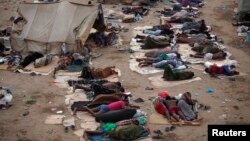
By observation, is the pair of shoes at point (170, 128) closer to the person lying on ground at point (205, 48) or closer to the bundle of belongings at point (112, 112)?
the bundle of belongings at point (112, 112)

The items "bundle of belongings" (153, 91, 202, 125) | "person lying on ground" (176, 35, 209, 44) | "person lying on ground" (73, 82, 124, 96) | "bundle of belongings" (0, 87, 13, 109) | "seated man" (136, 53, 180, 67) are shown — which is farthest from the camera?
"person lying on ground" (176, 35, 209, 44)

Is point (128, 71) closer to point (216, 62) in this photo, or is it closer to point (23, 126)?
point (216, 62)

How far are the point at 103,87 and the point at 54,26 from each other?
437 centimetres

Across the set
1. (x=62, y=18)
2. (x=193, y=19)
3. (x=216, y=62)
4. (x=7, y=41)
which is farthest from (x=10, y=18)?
(x=216, y=62)

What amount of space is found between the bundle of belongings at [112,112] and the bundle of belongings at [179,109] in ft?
1.60

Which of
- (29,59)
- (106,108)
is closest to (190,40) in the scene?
(29,59)

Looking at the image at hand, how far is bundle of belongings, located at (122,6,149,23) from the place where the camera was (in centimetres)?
1823

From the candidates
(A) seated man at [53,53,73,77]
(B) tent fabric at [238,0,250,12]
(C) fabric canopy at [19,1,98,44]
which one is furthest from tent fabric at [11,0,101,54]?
(B) tent fabric at [238,0,250,12]

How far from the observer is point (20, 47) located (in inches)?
562

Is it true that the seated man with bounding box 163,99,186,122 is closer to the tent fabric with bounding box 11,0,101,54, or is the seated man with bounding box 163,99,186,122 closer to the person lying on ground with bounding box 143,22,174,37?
the tent fabric with bounding box 11,0,101,54

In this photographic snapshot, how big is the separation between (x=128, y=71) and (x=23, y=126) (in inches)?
167

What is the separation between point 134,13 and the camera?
63.9 feet

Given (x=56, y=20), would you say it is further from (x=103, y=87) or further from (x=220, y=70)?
(x=220, y=70)

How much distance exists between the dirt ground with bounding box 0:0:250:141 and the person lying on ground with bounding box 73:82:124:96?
385 mm
